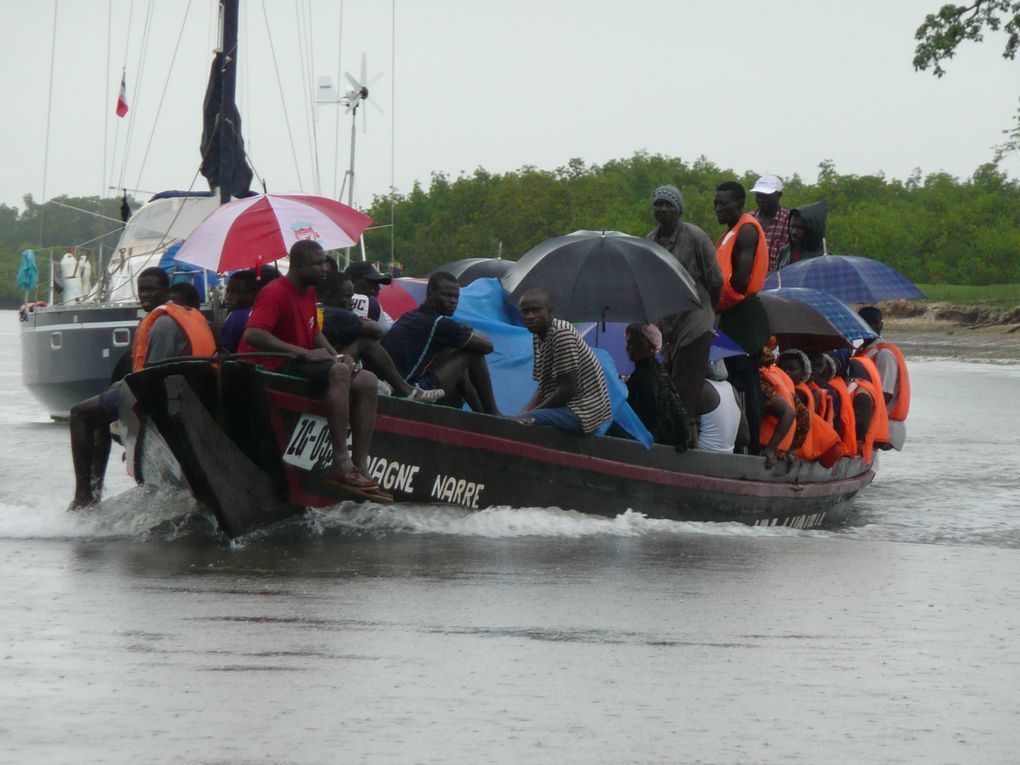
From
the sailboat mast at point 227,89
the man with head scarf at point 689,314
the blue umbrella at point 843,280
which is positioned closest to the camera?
the man with head scarf at point 689,314

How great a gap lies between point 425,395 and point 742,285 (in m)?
2.46

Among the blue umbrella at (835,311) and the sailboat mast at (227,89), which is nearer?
the blue umbrella at (835,311)

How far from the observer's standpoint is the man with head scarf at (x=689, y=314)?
9.83m

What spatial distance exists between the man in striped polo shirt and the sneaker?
0.54 meters

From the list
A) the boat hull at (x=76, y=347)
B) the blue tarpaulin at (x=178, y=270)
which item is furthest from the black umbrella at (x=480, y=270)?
the boat hull at (x=76, y=347)

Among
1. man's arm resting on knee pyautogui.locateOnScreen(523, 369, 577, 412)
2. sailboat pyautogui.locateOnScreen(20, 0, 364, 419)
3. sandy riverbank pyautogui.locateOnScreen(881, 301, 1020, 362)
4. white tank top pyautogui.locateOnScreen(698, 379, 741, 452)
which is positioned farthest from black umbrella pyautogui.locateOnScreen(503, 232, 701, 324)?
sandy riverbank pyautogui.locateOnScreen(881, 301, 1020, 362)

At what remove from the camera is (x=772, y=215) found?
493 inches

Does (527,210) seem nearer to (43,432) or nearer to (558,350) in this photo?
(43,432)

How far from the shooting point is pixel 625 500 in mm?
9844

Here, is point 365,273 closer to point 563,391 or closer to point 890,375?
point 563,391

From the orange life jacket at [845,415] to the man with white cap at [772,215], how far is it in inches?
47.9

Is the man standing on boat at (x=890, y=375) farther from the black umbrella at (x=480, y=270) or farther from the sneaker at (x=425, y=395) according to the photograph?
the sneaker at (x=425, y=395)

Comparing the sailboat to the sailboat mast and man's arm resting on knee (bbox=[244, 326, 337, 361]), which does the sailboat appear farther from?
man's arm resting on knee (bbox=[244, 326, 337, 361])

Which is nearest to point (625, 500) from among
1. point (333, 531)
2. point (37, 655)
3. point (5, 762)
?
point (333, 531)
